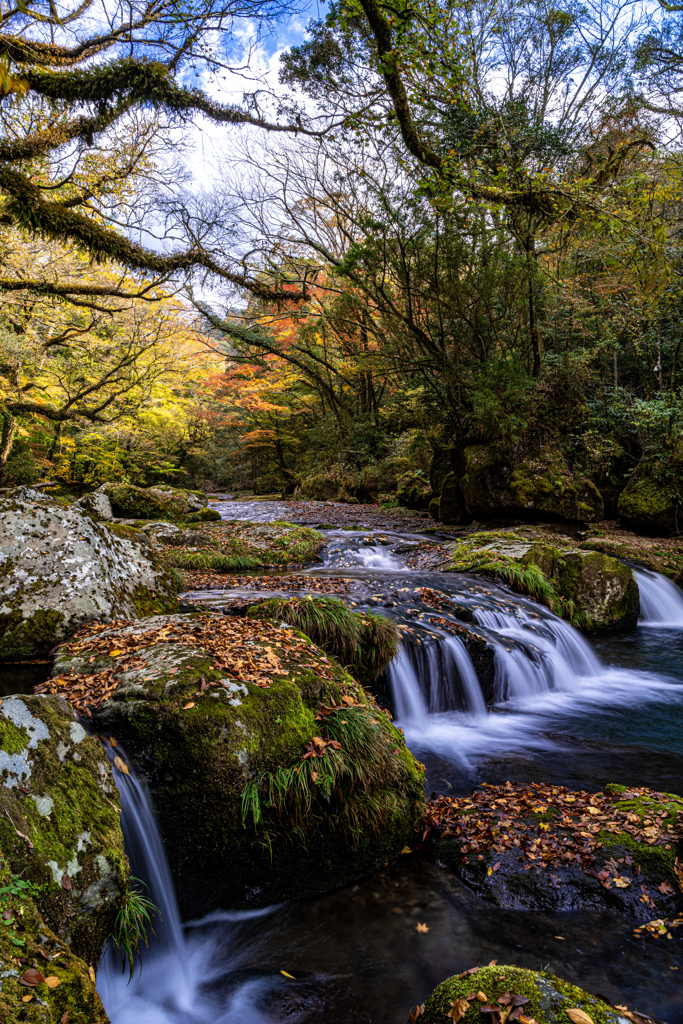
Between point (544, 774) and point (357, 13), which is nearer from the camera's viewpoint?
point (544, 774)

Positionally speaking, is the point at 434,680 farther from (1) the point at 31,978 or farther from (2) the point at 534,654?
(1) the point at 31,978

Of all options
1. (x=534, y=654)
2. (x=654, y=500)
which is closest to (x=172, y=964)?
(x=534, y=654)

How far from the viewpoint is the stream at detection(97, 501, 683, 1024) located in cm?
240

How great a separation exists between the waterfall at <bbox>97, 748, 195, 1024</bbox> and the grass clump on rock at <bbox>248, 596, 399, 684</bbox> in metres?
2.24

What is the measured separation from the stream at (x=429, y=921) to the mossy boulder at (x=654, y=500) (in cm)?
671

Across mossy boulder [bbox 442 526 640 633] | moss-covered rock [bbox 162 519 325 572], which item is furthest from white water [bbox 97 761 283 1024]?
moss-covered rock [bbox 162 519 325 572]

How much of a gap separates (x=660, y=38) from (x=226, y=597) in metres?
16.5

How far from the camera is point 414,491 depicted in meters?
16.2

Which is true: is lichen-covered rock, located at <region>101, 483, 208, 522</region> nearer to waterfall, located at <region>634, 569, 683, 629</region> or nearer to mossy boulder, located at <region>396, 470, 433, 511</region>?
mossy boulder, located at <region>396, 470, 433, 511</region>

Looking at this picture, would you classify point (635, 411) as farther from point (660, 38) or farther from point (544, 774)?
point (544, 774)

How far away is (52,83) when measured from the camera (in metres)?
8.63

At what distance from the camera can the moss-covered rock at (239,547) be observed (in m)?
9.02

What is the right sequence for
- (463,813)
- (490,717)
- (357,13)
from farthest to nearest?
(357,13) → (490,717) → (463,813)

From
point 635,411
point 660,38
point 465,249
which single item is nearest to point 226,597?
point 465,249
